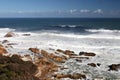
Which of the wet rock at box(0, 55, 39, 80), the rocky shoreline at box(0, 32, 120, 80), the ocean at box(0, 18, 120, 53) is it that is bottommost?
the ocean at box(0, 18, 120, 53)

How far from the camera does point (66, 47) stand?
3622 cm

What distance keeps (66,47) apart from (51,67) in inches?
479

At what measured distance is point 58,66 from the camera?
82.3ft

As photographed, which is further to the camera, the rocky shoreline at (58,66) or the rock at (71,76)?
the rock at (71,76)

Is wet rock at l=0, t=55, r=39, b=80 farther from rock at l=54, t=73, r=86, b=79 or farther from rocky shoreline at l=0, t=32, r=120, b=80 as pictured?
rock at l=54, t=73, r=86, b=79

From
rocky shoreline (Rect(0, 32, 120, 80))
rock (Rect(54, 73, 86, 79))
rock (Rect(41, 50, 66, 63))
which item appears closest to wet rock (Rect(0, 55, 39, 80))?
rocky shoreline (Rect(0, 32, 120, 80))

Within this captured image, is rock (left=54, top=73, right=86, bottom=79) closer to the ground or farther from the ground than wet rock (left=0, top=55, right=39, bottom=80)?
closer to the ground

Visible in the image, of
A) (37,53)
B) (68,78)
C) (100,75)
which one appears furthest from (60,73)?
(37,53)

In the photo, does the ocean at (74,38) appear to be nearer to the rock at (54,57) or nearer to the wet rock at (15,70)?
the rock at (54,57)

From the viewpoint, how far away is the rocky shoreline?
21039 millimetres

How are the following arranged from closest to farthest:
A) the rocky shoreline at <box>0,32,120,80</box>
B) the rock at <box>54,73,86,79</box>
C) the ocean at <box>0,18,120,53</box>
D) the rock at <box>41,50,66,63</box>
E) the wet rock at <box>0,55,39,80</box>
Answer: the wet rock at <box>0,55,39,80</box> < the rocky shoreline at <box>0,32,120,80</box> < the rock at <box>54,73,86,79</box> < the rock at <box>41,50,66,63</box> < the ocean at <box>0,18,120,53</box>

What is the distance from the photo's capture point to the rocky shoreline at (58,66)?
21.0 metres

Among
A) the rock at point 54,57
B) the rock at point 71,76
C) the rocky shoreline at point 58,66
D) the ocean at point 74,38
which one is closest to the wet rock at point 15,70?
the rocky shoreline at point 58,66

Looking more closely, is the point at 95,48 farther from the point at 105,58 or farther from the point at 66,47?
the point at 105,58
